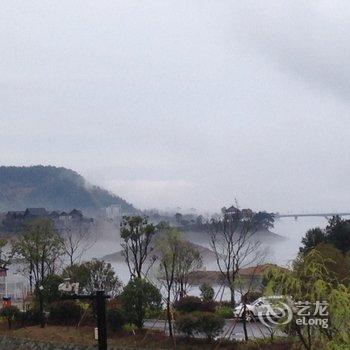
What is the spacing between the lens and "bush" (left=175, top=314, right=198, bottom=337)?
15.0 metres

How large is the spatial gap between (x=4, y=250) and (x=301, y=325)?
72.1 ft

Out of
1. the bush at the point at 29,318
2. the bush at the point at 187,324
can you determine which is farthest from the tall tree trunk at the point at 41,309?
the bush at the point at 187,324

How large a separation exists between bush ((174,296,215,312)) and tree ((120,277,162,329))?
9.12 ft

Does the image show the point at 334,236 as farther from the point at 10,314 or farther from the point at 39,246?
the point at 10,314

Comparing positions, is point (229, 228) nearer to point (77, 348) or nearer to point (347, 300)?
point (77, 348)

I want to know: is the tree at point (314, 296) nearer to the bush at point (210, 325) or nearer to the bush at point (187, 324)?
the bush at point (210, 325)

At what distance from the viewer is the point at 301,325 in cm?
769

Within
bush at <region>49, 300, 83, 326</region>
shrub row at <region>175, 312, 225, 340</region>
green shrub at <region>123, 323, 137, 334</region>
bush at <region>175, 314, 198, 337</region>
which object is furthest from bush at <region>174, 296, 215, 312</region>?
shrub row at <region>175, 312, 225, 340</region>

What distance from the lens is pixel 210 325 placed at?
48.8 feet

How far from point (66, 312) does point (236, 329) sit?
17.0ft

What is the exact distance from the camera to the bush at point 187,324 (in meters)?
15.0

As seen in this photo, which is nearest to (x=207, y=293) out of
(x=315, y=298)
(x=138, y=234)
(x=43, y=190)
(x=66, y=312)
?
(x=138, y=234)

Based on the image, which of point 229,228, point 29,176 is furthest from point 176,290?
point 29,176

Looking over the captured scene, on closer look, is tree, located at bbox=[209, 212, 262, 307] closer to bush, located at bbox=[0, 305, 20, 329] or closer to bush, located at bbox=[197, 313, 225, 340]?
bush, located at bbox=[0, 305, 20, 329]
